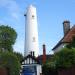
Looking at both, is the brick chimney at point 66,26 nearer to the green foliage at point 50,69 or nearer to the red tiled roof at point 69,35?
the red tiled roof at point 69,35

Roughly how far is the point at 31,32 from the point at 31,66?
47.1 feet

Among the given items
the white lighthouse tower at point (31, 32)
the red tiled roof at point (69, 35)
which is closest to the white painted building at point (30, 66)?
the white lighthouse tower at point (31, 32)

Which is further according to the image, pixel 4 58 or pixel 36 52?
pixel 36 52

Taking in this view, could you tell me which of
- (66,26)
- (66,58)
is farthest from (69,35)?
(66,58)

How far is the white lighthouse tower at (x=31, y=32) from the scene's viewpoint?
2936 inches

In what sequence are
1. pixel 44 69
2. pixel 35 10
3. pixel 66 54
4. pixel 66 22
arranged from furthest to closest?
pixel 35 10
pixel 66 22
pixel 44 69
pixel 66 54

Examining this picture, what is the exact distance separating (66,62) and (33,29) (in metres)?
47.8

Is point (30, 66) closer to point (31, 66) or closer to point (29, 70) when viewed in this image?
point (31, 66)

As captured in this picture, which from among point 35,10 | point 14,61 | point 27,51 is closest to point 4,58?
point 14,61

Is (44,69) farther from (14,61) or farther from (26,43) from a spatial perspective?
(26,43)

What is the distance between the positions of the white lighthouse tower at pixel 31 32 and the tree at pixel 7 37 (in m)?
7.52

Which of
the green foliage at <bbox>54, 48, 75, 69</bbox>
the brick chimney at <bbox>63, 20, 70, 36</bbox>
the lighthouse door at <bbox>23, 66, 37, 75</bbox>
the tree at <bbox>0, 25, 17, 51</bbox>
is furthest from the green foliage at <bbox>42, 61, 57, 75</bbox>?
the tree at <bbox>0, 25, 17, 51</bbox>

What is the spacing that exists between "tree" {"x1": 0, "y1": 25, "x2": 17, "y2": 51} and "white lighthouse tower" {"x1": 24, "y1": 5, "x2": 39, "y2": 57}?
24.7 feet

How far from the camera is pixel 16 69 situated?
36.1 m
